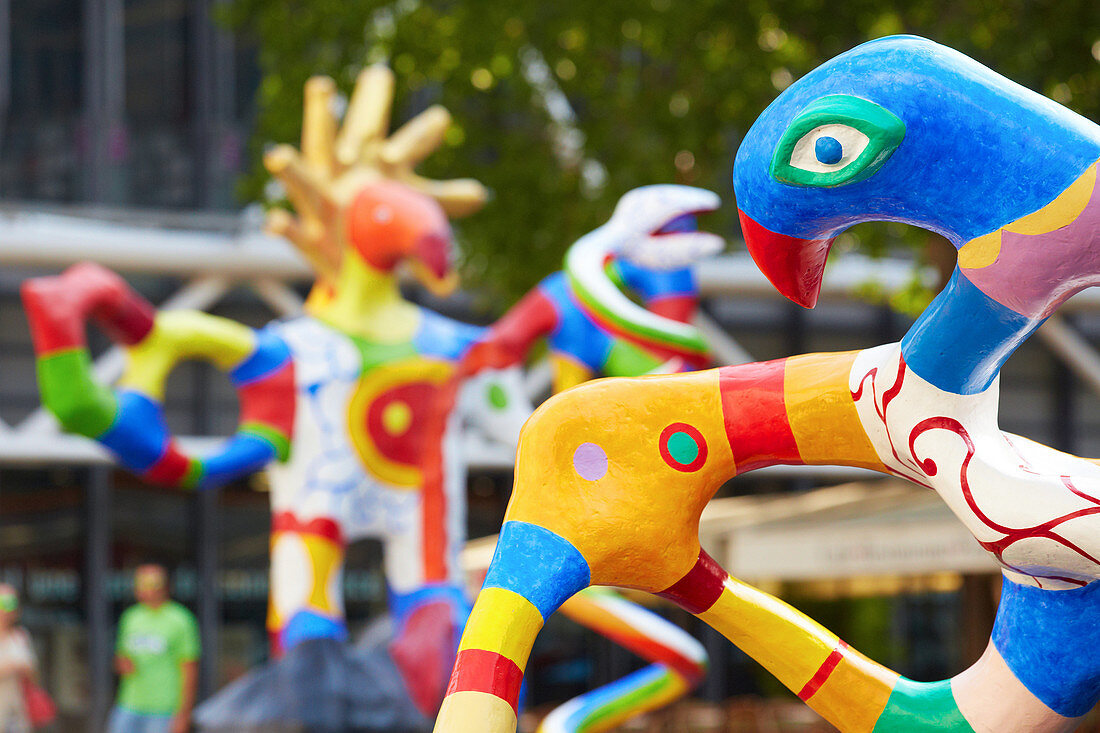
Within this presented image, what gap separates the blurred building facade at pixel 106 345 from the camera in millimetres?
13789

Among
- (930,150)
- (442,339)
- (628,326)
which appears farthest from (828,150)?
(442,339)

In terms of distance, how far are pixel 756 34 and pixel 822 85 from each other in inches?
263

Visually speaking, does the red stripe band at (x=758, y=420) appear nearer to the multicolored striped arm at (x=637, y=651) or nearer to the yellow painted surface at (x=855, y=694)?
the yellow painted surface at (x=855, y=694)

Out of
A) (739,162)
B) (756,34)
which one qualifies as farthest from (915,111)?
(756,34)

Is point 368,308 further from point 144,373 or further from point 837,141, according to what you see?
point 837,141

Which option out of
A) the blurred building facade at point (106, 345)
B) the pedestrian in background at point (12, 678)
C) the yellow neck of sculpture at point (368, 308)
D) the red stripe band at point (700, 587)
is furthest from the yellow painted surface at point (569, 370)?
the blurred building facade at point (106, 345)

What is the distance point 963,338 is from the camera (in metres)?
2.51

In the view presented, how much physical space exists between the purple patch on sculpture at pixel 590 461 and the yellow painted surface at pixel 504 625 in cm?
26

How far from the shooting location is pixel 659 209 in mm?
5777

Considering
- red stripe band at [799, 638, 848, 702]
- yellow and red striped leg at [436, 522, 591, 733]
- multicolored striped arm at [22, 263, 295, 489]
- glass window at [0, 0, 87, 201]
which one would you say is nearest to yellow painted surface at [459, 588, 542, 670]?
yellow and red striped leg at [436, 522, 591, 733]

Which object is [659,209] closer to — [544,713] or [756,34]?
[756,34]

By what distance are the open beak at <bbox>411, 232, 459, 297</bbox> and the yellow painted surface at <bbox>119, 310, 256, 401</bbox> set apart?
808mm

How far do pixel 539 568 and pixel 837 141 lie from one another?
0.92m

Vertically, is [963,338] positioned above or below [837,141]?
below
